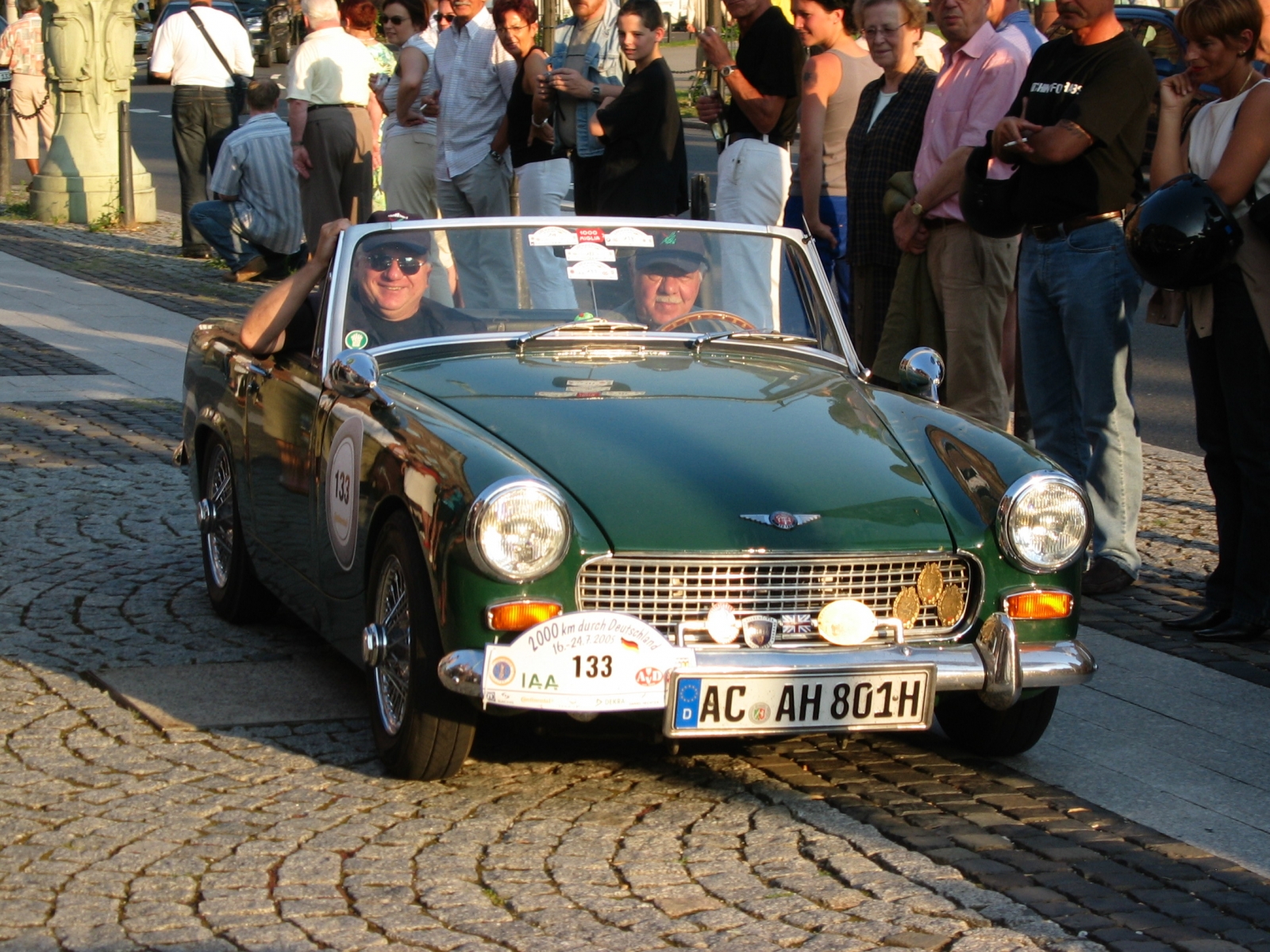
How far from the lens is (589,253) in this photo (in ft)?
19.2

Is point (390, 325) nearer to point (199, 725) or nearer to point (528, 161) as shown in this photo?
point (199, 725)

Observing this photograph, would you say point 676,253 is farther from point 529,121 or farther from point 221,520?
point 529,121

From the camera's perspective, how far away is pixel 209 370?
6.71 metres

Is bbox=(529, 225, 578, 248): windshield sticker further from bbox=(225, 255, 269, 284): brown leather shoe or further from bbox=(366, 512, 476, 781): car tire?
bbox=(225, 255, 269, 284): brown leather shoe

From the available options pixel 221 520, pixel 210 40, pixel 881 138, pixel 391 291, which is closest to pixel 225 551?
pixel 221 520

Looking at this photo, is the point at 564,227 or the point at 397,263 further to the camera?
the point at 564,227

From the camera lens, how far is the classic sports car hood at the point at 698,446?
4.51 m

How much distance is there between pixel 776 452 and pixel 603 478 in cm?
51

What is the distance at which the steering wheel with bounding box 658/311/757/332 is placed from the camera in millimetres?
5840

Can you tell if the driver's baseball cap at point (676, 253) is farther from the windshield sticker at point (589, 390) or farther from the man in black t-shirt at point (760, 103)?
the man in black t-shirt at point (760, 103)

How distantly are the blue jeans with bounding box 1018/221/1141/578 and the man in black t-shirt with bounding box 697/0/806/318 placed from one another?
2.13 meters

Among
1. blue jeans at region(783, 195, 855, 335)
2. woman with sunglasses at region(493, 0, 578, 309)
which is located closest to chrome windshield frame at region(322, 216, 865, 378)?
blue jeans at region(783, 195, 855, 335)

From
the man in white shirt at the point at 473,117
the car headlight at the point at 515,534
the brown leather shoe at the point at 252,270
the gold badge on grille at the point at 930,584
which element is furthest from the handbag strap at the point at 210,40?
the gold badge on grille at the point at 930,584

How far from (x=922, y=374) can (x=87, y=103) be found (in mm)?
15689
